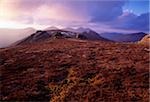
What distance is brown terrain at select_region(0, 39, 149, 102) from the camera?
2905cm

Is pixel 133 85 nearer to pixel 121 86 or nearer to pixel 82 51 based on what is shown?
pixel 121 86

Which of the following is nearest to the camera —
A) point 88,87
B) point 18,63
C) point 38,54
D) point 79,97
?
point 79,97

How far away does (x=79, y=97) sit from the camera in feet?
94.3

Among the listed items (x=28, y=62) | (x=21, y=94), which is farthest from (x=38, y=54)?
(x=21, y=94)

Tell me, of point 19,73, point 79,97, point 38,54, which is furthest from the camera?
point 38,54

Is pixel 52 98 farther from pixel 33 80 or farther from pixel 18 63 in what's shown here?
pixel 18 63

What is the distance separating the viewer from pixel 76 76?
34.5 metres

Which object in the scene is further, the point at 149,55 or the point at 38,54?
the point at 38,54

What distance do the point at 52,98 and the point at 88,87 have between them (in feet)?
13.5

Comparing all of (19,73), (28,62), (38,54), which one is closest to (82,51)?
(38,54)

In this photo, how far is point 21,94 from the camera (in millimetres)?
29891

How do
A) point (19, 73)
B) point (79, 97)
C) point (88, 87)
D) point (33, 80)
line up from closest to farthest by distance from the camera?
point (79, 97)
point (88, 87)
point (33, 80)
point (19, 73)

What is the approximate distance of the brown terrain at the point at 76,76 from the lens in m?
29.0

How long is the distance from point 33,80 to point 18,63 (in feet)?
27.5
